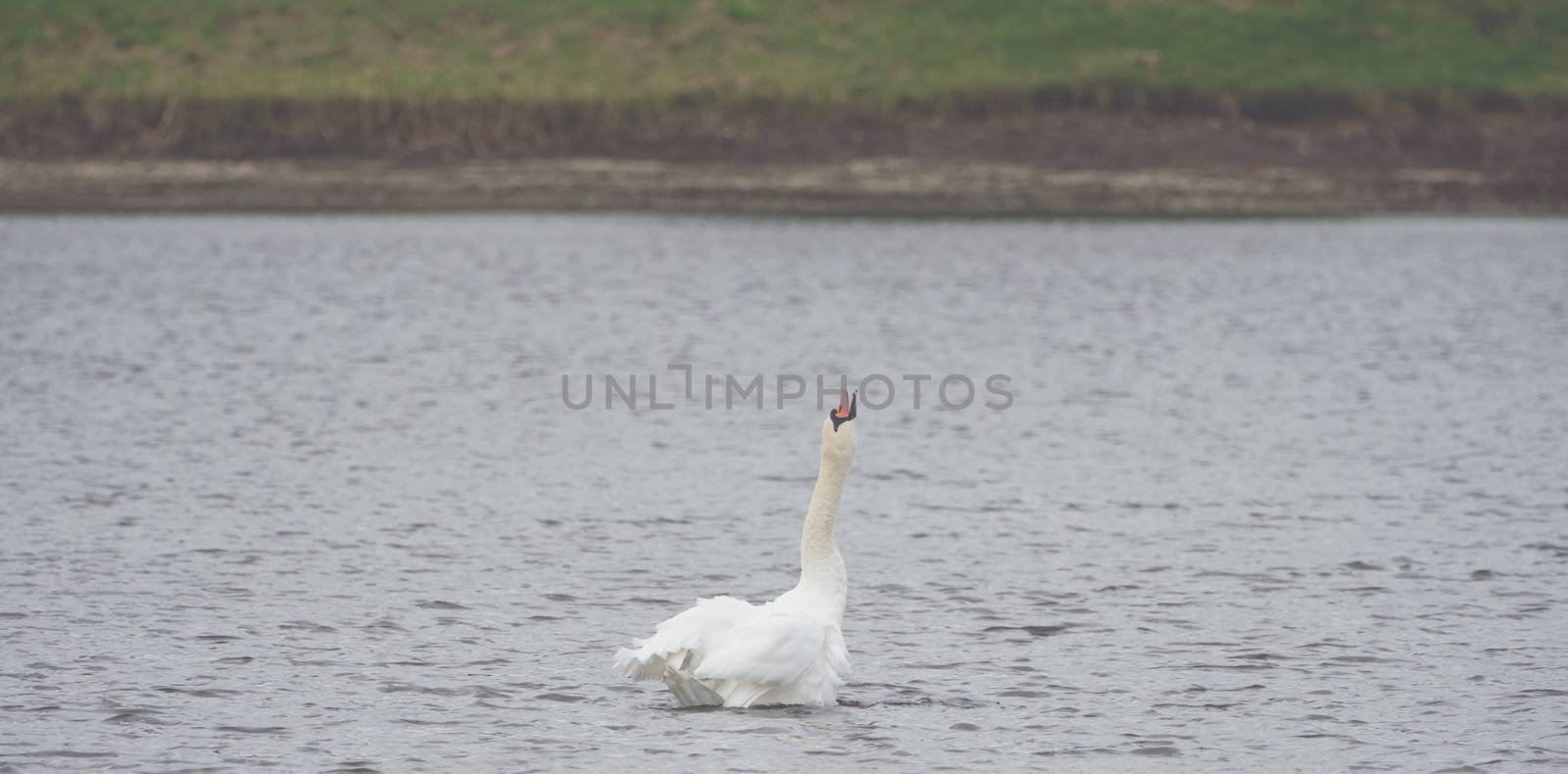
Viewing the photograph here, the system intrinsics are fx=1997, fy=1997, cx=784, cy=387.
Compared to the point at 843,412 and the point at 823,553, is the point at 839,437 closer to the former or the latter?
the point at 843,412

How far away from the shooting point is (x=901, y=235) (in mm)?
50312

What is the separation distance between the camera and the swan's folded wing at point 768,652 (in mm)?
11852

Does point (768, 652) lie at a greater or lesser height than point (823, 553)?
lesser

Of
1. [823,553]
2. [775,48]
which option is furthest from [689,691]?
[775,48]

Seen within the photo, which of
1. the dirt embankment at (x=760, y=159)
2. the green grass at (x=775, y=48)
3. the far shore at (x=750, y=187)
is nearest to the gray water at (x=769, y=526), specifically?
the far shore at (x=750, y=187)

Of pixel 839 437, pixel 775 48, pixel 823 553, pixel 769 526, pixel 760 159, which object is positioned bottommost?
pixel 769 526

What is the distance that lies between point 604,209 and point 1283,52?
21.3 m

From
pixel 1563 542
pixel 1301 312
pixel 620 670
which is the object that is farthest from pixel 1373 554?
pixel 1301 312

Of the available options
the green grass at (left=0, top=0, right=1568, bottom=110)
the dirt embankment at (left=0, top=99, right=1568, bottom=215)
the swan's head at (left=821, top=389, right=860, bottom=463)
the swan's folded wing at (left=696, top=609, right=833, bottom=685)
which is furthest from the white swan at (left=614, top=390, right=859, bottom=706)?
the green grass at (left=0, top=0, right=1568, bottom=110)

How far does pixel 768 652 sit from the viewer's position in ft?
38.9

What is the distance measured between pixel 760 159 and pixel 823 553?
128 ft

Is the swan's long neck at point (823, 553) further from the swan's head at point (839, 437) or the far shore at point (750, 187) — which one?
the far shore at point (750, 187)

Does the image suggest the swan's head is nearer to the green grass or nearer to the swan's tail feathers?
the swan's tail feathers

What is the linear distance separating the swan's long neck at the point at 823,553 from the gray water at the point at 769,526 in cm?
74
